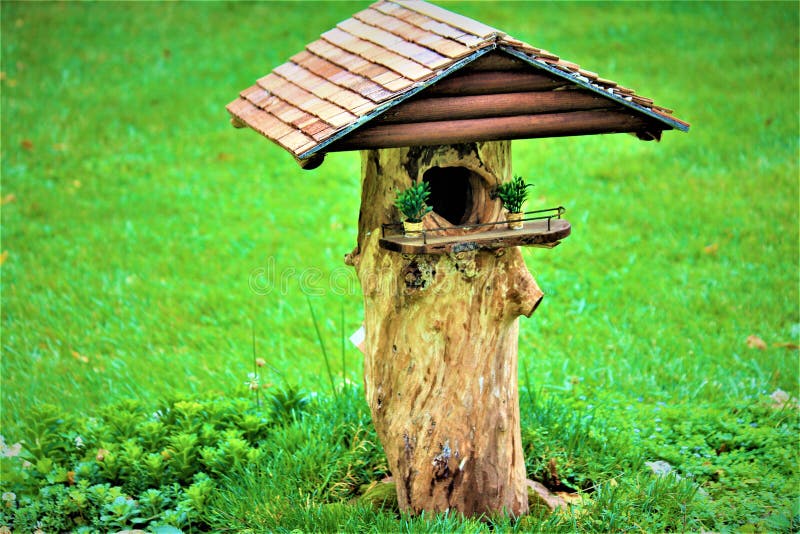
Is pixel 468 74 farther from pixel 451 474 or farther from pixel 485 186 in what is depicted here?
pixel 451 474

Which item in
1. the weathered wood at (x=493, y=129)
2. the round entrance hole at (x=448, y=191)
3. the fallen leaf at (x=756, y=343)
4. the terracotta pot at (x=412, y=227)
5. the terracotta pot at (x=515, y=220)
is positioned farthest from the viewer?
the fallen leaf at (x=756, y=343)

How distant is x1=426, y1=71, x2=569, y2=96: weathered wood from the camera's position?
3582 millimetres

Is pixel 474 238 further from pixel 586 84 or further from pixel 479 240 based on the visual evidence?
pixel 586 84

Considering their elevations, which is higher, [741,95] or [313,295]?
[741,95]

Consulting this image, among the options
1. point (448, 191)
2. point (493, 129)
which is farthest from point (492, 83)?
point (448, 191)

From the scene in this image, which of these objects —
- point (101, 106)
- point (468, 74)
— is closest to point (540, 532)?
point (468, 74)

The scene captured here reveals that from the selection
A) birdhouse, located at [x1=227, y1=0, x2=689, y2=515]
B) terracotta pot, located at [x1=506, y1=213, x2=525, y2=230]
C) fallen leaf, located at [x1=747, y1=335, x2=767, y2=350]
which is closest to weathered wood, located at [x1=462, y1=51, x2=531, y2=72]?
birdhouse, located at [x1=227, y1=0, x2=689, y2=515]

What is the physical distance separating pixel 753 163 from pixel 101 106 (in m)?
7.85

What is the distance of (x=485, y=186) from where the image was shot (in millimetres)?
4047

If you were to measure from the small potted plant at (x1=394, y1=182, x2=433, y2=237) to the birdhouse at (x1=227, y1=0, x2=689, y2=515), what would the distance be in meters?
0.04

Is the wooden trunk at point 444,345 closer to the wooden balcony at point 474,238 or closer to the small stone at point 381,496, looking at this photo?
the wooden balcony at point 474,238

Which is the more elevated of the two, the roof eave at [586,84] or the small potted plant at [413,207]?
the roof eave at [586,84]

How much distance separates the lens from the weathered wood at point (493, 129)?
3539 mm

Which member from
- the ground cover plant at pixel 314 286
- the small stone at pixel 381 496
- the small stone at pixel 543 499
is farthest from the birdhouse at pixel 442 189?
the ground cover plant at pixel 314 286
